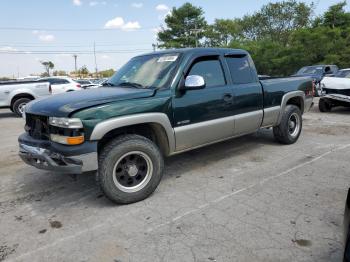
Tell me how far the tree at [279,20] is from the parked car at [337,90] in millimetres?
35553

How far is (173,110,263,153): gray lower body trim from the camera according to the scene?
14.4 ft

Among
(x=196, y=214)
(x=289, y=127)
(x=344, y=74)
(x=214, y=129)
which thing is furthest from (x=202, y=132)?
(x=344, y=74)

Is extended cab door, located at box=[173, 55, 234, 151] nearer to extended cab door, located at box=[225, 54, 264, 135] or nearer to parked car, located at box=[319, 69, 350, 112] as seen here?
extended cab door, located at box=[225, 54, 264, 135]

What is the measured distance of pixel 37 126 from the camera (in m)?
3.99

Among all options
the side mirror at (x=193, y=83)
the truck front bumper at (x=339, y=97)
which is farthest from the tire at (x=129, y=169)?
the truck front bumper at (x=339, y=97)

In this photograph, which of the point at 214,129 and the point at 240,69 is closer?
the point at 214,129

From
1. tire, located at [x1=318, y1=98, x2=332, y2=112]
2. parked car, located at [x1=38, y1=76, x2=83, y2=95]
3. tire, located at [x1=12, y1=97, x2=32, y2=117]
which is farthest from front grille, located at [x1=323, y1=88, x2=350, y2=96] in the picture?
parked car, located at [x1=38, y1=76, x2=83, y2=95]

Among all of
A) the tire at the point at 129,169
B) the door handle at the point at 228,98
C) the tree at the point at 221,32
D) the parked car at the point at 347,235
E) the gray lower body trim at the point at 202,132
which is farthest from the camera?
the tree at the point at 221,32

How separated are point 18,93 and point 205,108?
10527 mm

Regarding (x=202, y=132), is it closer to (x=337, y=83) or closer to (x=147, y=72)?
(x=147, y=72)

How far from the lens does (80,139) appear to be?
3.48m

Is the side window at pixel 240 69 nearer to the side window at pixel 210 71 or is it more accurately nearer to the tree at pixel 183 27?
the side window at pixel 210 71

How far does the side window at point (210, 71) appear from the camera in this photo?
184 inches

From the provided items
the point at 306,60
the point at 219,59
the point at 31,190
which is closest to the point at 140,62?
the point at 219,59
